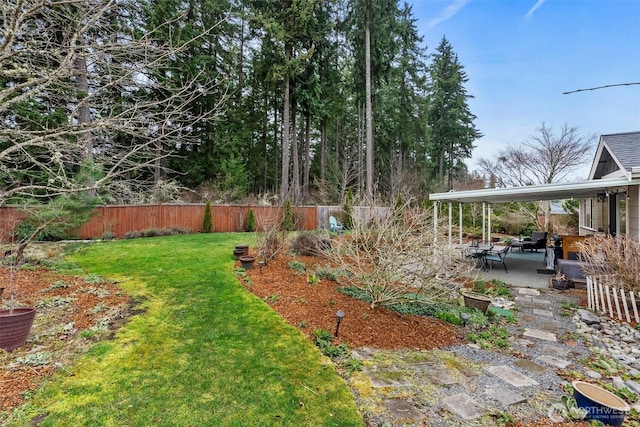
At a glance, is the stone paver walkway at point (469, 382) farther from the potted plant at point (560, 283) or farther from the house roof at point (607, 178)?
the house roof at point (607, 178)

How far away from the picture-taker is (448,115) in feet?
84.1

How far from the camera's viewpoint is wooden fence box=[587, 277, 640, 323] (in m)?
4.92

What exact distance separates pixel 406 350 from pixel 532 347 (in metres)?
1.72

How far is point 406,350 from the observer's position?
152 inches

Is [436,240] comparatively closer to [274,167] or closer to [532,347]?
[532,347]

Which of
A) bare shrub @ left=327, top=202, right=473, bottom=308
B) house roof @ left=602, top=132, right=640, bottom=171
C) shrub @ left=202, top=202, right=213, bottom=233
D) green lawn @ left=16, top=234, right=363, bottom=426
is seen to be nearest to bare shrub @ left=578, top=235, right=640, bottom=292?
house roof @ left=602, top=132, right=640, bottom=171

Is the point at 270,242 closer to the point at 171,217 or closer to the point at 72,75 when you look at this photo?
the point at 72,75

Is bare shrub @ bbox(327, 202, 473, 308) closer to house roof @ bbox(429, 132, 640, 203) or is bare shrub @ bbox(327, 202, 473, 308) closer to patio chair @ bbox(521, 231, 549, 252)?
house roof @ bbox(429, 132, 640, 203)

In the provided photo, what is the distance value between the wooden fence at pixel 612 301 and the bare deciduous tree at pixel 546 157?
10.7 m

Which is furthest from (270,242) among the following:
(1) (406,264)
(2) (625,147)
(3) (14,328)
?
(2) (625,147)

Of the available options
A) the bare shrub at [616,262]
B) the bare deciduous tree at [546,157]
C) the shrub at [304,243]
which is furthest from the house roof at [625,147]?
the shrub at [304,243]

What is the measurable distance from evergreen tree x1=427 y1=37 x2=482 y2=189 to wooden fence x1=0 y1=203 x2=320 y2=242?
50.5ft

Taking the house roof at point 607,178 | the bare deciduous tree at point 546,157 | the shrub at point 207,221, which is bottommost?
the shrub at point 207,221

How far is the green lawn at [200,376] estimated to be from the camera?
252cm
